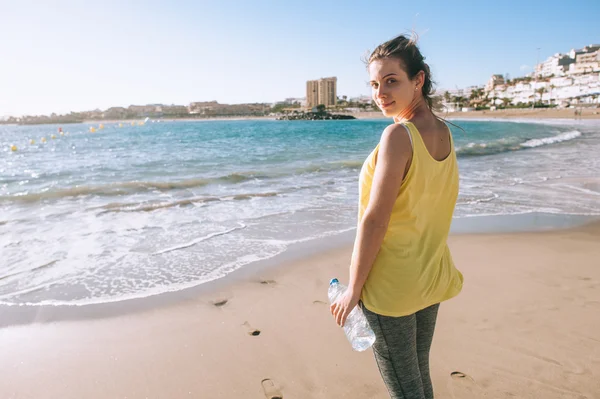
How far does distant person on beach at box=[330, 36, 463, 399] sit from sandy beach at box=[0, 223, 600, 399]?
4.63ft

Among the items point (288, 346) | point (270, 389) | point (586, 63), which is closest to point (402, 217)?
point (270, 389)

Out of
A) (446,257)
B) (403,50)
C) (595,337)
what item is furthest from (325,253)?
(403,50)

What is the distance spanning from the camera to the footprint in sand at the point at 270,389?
2.72 m

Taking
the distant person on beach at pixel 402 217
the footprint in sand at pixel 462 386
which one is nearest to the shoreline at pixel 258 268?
the footprint in sand at pixel 462 386

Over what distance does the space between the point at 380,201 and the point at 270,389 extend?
1.98 m

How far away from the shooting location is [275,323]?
3.64 meters

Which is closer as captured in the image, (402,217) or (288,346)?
(402,217)

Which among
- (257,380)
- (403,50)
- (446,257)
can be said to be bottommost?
(257,380)

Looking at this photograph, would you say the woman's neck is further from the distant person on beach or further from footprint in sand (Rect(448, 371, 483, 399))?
footprint in sand (Rect(448, 371, 483, 399))

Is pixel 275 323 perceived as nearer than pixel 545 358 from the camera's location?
No

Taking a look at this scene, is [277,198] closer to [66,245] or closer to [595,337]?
[66,245]

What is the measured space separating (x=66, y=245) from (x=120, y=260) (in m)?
1.37

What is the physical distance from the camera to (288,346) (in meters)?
3.27

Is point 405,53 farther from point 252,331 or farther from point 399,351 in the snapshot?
point 252,331
